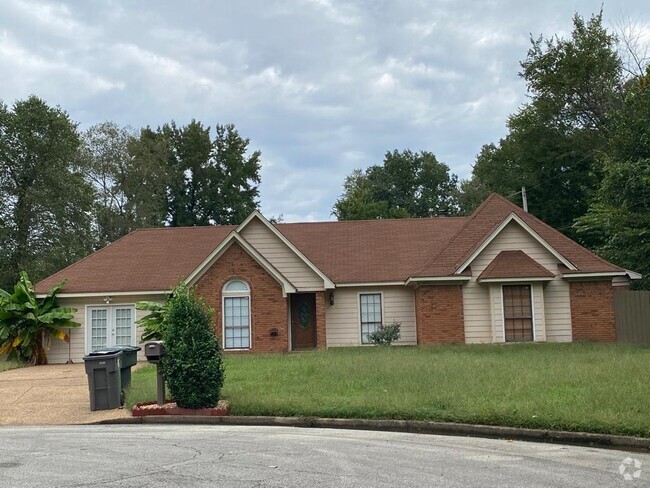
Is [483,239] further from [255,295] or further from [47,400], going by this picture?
[47,400]

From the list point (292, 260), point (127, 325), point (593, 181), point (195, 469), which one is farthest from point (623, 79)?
point (195, 469)

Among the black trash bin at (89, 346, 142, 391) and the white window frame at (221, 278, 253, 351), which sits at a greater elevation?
the white window frame at (221, 278, 253, 351)

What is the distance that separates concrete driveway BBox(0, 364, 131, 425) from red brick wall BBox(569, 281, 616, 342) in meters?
15.9

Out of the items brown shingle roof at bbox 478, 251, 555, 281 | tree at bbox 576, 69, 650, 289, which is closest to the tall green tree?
tree at bbox 576, 69, 650, 289

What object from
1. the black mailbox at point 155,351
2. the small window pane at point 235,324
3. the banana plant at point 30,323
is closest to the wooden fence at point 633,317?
the small window pane at point 235,324

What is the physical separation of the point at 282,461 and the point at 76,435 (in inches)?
169

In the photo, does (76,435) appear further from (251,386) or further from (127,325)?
(127,325)

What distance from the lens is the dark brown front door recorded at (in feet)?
79.2

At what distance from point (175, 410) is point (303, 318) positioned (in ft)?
40.8

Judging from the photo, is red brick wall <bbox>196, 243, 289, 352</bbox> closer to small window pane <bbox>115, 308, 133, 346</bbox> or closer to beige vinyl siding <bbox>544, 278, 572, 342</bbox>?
small window pane <bbox>115, 308, 133, 346</bbox>

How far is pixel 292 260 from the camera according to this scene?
77.0ft

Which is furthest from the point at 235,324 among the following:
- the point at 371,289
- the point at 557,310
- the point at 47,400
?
the point at 557,310

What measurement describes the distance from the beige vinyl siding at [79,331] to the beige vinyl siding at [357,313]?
6360mm

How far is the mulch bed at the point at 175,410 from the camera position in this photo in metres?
11.7
